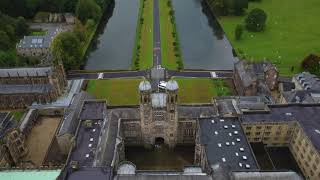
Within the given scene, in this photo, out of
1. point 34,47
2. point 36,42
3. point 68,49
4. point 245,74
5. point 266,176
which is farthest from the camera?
point 36,42

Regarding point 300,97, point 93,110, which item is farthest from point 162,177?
point 300,97

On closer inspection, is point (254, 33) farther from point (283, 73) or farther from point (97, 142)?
point (97, 142)

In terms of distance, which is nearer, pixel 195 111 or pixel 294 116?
pixel 294 116

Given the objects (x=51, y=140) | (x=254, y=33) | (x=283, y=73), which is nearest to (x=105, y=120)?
(x=51, y=140)

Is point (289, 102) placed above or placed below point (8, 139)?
above

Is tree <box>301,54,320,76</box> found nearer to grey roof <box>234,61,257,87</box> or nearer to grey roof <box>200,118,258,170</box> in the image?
grey roof <box>234,61,257,87</box>

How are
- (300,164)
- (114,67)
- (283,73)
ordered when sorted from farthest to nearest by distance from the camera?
(114,67), (283,73), (300,164)

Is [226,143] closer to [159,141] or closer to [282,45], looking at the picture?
[159,141]
